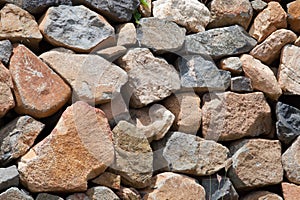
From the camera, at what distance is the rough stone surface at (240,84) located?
6.99ft

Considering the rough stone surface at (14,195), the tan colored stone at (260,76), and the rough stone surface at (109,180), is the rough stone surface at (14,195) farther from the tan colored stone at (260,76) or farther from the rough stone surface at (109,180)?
the tan colored stone at (260,76)

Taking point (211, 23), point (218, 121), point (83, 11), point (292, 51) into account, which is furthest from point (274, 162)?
point (83, 11)

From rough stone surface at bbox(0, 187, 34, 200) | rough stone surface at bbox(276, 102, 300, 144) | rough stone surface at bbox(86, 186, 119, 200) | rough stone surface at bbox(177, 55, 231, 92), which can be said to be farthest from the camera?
rough stone surface at bbox(276, 102, 300, 144)

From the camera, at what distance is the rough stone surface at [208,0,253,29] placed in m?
2.20

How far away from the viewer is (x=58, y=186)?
1.74 metres

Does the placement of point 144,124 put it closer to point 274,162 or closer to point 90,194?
point 90,194

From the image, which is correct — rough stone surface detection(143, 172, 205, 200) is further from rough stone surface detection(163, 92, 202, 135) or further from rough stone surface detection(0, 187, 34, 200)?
rough stone surface detection(0, 187, 34, 200)

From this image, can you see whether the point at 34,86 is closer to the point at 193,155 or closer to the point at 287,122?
the point at 193,155

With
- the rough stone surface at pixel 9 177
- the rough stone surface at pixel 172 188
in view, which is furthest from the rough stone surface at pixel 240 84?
the rough stone surface at pixel 9 177

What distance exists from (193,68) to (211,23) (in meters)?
0.27

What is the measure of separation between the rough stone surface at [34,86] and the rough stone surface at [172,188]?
51cm

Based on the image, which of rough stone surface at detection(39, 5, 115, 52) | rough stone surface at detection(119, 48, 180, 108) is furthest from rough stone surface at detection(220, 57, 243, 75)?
rough stone surface at detection(39, 5, 115, 52)

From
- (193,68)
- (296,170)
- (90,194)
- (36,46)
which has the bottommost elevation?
(296,170)

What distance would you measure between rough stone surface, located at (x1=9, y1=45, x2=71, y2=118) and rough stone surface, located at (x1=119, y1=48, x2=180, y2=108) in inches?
11.5
